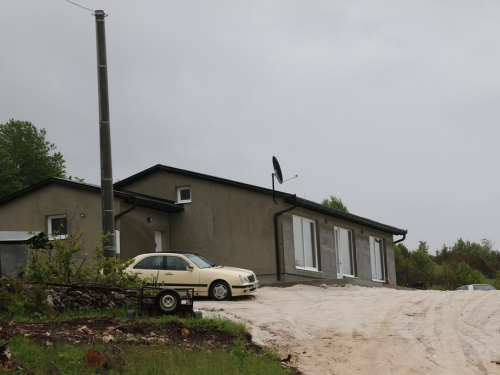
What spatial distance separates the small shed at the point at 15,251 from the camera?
62.5 ft

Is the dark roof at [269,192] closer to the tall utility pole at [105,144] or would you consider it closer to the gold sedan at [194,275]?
the gold sedan at [194,275]

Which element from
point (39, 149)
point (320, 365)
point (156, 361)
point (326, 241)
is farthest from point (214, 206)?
point (39, 149)

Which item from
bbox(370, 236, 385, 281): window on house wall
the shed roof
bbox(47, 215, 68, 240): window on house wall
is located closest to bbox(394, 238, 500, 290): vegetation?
bbox(370, 236, 385, 281): window on house wall

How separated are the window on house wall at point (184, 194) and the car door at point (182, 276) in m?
8.70

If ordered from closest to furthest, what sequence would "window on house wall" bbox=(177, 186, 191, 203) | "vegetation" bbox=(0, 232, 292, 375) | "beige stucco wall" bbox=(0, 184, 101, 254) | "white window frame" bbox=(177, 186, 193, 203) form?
"vegetation" bbox=(0, 232, 292, 375)
"beige stucco wall" bbox=(0, 184, 101, 254)
"white window frame" bbox=(177, 186, 193, 203)
"window on house wall" bbox=(177, 186, 191, 203)

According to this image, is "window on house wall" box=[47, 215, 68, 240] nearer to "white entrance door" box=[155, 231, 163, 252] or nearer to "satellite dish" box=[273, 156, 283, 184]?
"white entrance door" box=[155, 231, 163, 252]

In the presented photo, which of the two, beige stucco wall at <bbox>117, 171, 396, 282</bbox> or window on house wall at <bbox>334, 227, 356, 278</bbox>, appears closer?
beige stucco wall at <bbox>117, 171, 396, 282</bbox>

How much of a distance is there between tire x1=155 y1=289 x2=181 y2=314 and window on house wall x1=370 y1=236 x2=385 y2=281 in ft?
77.2

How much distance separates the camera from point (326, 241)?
111ft

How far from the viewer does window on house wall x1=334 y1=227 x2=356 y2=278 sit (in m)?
35.1

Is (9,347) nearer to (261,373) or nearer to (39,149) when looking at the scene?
(261,373)

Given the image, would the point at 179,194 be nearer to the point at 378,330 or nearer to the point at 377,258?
the point at 377,258

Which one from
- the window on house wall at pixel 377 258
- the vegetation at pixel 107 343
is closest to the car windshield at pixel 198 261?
the vegetation at pixel 107 343

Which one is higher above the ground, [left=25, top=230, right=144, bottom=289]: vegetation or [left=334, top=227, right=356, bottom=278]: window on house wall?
[left=334, top=227, right=356, bottom=278]: window on house wall
